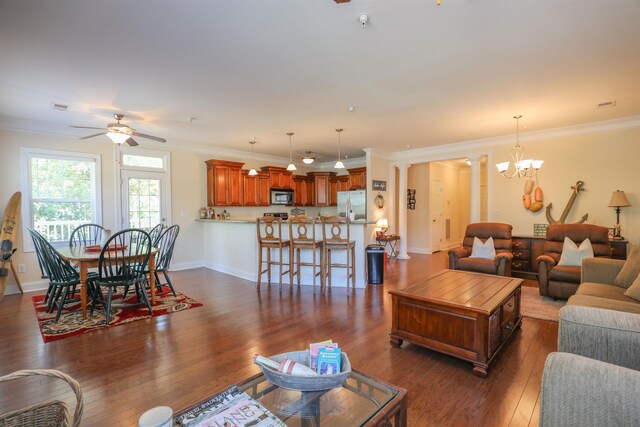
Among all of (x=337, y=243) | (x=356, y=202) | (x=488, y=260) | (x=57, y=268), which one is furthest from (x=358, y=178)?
(x=57, y=268)

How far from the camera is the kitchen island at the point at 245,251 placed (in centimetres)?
487

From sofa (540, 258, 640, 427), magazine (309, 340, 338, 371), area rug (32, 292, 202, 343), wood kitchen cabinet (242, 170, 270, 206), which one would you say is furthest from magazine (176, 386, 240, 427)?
wood kitchen cabinet (242, 170, 270, 206)

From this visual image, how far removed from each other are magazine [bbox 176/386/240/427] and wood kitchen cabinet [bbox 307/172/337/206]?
293 inches

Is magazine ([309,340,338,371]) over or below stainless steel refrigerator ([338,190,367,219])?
below

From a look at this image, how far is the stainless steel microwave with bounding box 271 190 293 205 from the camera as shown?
7.82m

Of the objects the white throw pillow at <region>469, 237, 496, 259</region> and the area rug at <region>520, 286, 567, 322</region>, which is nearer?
the area rug at <region>520, 286, 567, 322</region>

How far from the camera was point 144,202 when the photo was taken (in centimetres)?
589

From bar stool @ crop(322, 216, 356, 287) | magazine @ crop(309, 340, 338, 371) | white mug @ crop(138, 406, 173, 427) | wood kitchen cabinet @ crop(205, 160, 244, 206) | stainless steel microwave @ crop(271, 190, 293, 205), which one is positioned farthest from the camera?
stainless steel microwave @ crop(271, 190, 293, 205)

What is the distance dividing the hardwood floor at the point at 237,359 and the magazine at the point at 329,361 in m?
0.85

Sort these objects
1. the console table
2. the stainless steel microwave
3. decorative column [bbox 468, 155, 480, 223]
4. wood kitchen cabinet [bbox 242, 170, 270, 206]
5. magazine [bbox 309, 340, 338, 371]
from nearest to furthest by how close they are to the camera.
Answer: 1. magazine [bbox 309, 340, 338, 371]
2. the console table
3. decorative column [bbox 468, 155, 480, 223]
4. wood kitchen cabinet [bbox 242, 170, 270, 206]
5. the stainless steel microwave

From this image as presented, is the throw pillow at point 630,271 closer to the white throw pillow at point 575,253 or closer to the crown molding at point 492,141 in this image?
the white throw pillow at point 575,253

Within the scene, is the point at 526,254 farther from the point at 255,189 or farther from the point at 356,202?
the point at 255,189

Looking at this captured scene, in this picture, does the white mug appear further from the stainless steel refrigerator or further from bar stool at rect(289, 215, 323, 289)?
the stainless steel refrigerator

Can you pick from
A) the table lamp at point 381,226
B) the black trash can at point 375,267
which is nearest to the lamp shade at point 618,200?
the black trash can at point 375,267
